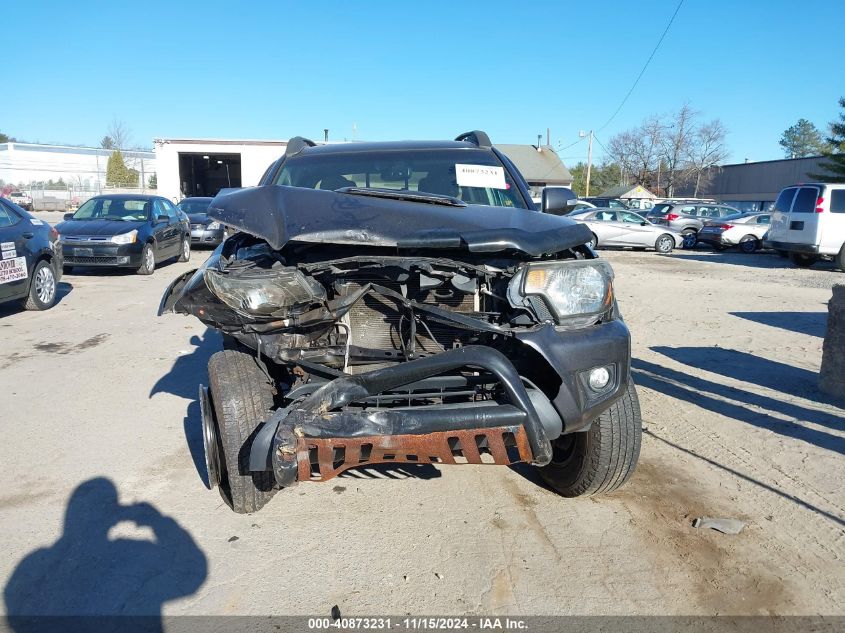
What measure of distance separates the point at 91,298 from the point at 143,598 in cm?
827

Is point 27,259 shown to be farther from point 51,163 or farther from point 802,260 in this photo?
point 51,163

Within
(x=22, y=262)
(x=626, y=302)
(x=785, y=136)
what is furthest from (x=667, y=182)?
(x=22, y=262)

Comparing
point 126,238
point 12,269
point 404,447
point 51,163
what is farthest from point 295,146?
point 51,163

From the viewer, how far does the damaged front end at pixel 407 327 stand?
2.45 metres

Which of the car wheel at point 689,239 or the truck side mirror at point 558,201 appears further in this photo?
the car wheel at point 689,239

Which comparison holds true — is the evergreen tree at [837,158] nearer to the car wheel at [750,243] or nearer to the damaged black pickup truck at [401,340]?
the car wheel at [750,243]

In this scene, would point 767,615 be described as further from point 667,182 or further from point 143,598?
point 667,182

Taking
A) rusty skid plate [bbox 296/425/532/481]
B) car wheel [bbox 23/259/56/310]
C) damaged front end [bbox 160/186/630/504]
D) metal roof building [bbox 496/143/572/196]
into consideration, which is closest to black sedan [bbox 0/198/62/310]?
car wheel [bbox 23/259/56/310]

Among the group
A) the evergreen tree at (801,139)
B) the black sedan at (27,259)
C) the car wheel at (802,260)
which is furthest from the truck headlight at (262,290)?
the evergreen tree at (801,139)

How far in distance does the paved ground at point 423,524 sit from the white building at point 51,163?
6595 cm

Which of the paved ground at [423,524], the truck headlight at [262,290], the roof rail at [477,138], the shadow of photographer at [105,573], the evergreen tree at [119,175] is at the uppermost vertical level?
the evergreen tree at [119,175]

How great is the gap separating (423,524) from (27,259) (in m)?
7.22

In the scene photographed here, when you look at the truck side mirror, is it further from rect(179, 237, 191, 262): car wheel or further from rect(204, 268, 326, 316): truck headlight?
rect(179, 237, 191, 262): car wheel

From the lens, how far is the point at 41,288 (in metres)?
8.29
